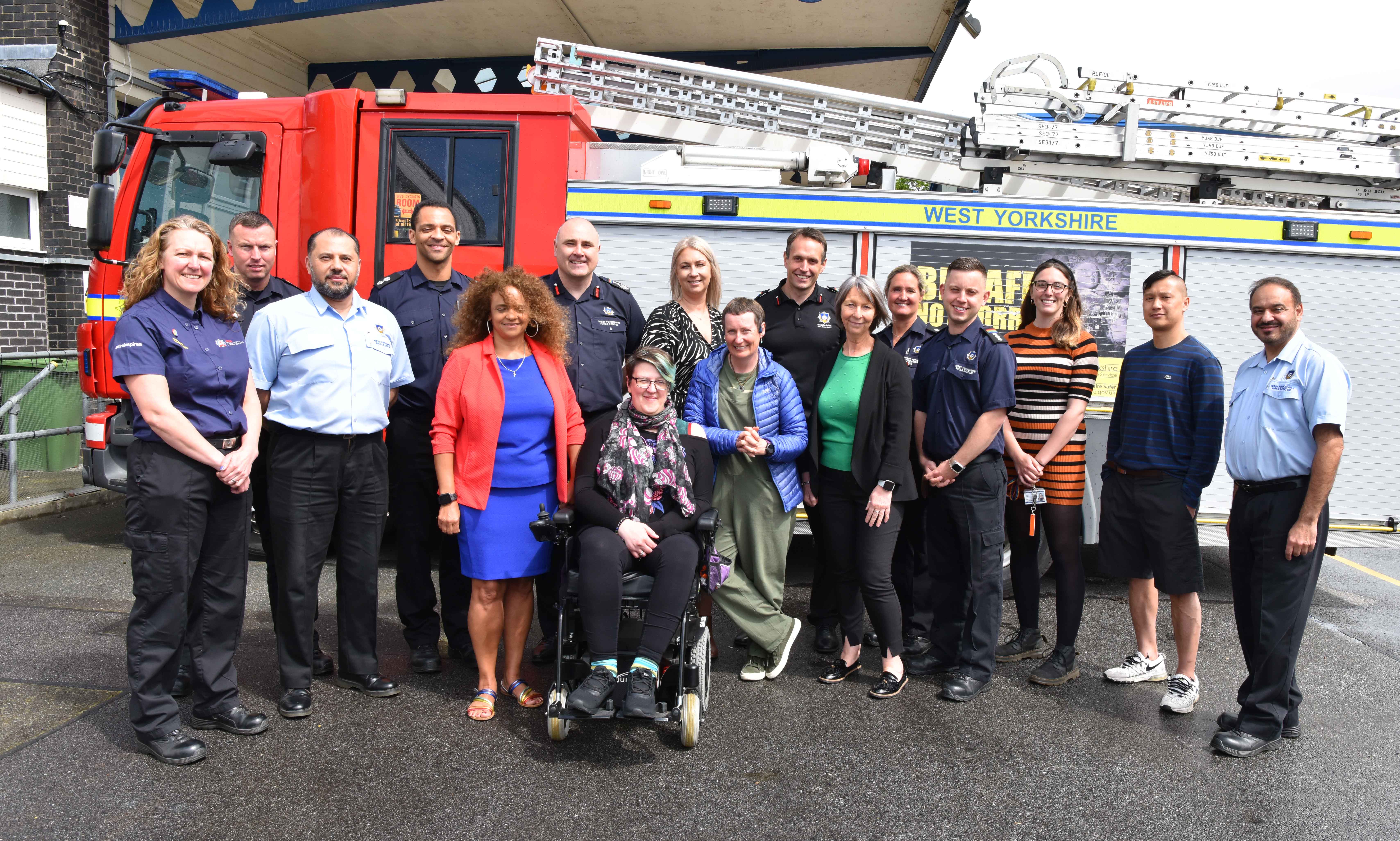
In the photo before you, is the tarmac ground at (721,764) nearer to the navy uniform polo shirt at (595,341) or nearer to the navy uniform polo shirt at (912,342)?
the navy uniform polo shirt at (595,341)

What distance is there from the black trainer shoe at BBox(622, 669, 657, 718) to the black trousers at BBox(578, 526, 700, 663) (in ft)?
0.24

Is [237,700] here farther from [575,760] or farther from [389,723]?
[575,760]

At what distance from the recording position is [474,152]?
527 cm

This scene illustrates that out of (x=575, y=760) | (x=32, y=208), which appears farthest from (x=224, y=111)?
(x=32, y=208)

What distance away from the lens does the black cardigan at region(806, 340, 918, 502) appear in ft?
12.6

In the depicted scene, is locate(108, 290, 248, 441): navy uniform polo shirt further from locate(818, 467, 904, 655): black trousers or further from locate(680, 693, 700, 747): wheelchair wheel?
locate(818, 467, 904, 655): black trousers

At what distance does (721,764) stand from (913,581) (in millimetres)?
1704

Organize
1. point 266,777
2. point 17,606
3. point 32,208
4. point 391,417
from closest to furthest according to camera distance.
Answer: point 266,777 < point 391,417 < point 17,606 < point 32,208

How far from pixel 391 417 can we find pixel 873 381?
6.94 ft

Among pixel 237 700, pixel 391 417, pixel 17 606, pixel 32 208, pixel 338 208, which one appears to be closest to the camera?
pixel 237 700

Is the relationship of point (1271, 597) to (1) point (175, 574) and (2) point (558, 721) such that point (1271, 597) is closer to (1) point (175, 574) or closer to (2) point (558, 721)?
(2) point (558, 721)

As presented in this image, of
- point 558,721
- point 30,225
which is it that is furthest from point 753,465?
point 30,225

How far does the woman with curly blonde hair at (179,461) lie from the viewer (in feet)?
10.2

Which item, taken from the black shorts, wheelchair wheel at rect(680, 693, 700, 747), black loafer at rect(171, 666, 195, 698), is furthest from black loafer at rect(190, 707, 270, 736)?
A: the black shorts
